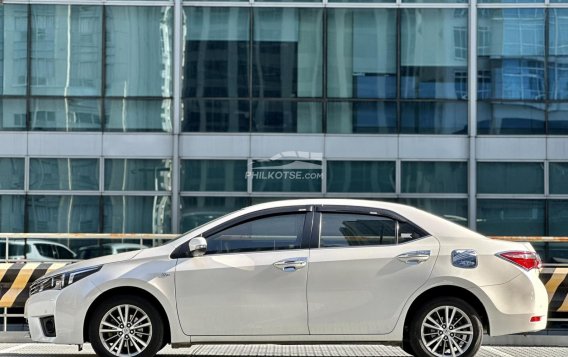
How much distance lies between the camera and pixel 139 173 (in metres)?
19.5

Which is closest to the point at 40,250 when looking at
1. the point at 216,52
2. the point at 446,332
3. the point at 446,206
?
the point at 216,52

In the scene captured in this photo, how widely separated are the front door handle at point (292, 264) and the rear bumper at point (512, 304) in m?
1.60

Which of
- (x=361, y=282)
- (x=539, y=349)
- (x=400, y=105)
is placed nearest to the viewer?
(x=361, y=282)

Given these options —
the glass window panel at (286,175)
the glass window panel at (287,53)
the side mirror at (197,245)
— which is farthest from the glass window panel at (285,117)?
the side mirror at (197,245)

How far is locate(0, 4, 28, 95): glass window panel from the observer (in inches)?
768

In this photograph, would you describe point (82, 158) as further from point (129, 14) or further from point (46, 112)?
point (129, 14)

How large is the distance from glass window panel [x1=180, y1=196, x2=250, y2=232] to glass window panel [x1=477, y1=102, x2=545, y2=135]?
5.38 meters

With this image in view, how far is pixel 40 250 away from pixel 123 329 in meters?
11.9

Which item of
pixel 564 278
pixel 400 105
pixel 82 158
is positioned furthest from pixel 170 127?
pixel 564 278

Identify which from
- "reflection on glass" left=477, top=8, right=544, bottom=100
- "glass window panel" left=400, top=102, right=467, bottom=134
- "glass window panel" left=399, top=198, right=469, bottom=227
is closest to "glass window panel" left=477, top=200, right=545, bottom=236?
"glass window panel" left=399, top=198, right=469, bottom=227

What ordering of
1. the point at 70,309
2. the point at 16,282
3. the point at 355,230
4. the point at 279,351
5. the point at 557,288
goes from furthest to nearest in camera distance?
the point at 16,282, the point at 557,288, the point at 279,351, the point at 355,230, the point at 70,309

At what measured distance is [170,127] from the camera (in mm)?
19422

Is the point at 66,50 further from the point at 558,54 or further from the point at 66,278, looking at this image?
the point at 66,278

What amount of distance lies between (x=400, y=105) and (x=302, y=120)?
213cm
